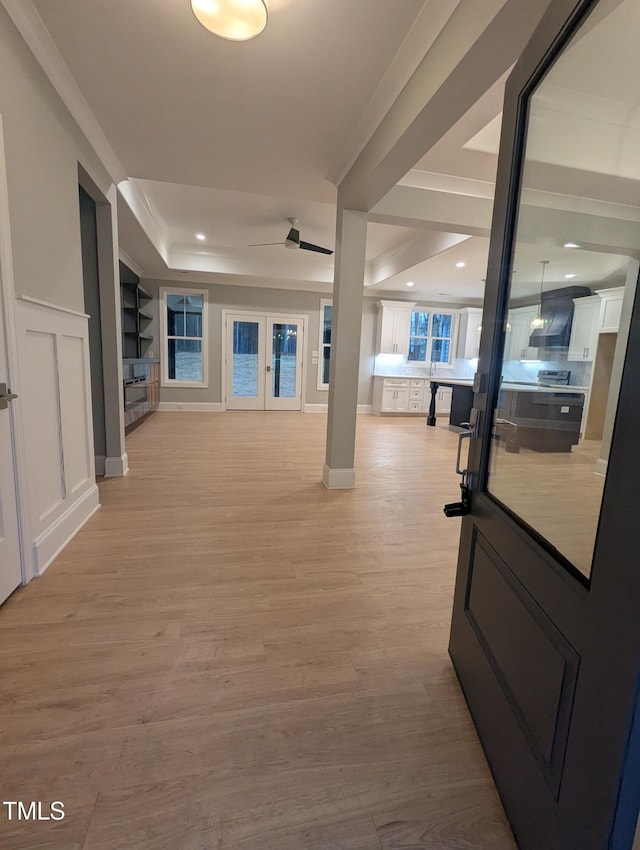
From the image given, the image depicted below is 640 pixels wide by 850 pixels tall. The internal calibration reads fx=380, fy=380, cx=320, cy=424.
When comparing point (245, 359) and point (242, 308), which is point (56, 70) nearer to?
point (242, 308)

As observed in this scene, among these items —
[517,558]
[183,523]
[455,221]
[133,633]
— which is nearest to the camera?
[517,558]

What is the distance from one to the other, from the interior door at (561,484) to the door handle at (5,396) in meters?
1.93

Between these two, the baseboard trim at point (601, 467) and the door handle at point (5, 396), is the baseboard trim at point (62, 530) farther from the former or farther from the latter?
the baseboard trim at point (601, 467)

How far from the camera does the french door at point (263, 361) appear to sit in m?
7.66

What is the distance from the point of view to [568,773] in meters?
0.76

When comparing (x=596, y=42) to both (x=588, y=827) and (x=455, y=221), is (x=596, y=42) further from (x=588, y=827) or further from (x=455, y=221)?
(x=455, y=221)

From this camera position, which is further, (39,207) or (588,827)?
(39,207)

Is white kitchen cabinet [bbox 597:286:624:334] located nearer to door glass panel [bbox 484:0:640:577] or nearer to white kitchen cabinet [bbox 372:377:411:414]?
door glass panel [bbox 484:0:640:577]

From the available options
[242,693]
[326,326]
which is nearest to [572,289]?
[242,693]

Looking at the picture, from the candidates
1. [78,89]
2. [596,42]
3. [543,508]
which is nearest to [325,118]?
[78,89]

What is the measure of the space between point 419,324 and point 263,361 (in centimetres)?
354

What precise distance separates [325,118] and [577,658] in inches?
114

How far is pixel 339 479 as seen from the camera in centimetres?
344

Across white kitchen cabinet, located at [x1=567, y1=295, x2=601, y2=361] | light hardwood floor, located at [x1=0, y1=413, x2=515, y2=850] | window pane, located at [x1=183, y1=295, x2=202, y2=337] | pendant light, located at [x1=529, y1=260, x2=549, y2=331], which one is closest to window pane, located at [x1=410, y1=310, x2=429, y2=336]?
window pane, located at [x1=183, y1=295, x2=202, y2=337]
